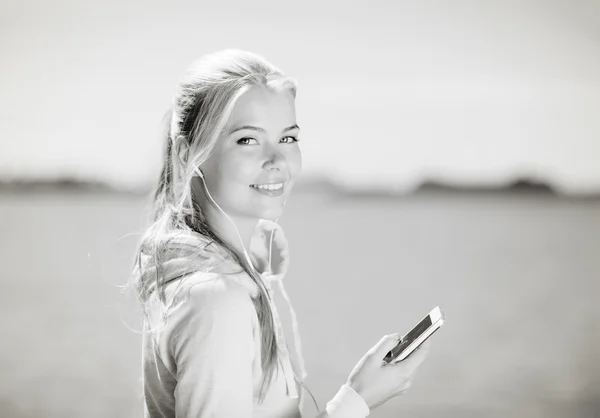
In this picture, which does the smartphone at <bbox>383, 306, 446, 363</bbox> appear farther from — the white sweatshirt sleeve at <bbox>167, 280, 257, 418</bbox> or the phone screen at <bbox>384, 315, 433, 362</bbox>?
the white sweatshirt sleeve at <bbox>167, 280, 257, 418</bbox>

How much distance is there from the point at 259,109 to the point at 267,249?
32cm

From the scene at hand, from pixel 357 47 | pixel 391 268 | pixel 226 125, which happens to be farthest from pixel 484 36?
pixel 226 125

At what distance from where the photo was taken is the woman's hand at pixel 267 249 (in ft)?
3.80

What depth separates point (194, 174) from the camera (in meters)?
0.97

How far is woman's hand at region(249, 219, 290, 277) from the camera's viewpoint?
3.80 ft

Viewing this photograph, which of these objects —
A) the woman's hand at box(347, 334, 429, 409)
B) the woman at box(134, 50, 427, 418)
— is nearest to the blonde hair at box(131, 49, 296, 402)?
the woman at box(134, 50, 427, 418)

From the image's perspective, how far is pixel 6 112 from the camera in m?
4.64

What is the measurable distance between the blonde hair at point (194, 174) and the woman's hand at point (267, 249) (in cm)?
21

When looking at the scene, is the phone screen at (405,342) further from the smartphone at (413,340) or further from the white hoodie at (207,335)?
the white hoodie at (207,335)

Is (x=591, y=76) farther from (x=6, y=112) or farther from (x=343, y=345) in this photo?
(x=6, y=112)

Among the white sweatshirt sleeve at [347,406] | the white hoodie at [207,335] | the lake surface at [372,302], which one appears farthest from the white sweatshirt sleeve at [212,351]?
the lake surface at [372,302]

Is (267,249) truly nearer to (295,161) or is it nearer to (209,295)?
(295,161)

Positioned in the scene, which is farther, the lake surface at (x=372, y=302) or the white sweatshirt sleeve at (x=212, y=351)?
the lake surface at (x=372, y=302)

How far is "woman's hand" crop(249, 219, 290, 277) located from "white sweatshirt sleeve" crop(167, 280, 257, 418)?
35cm
